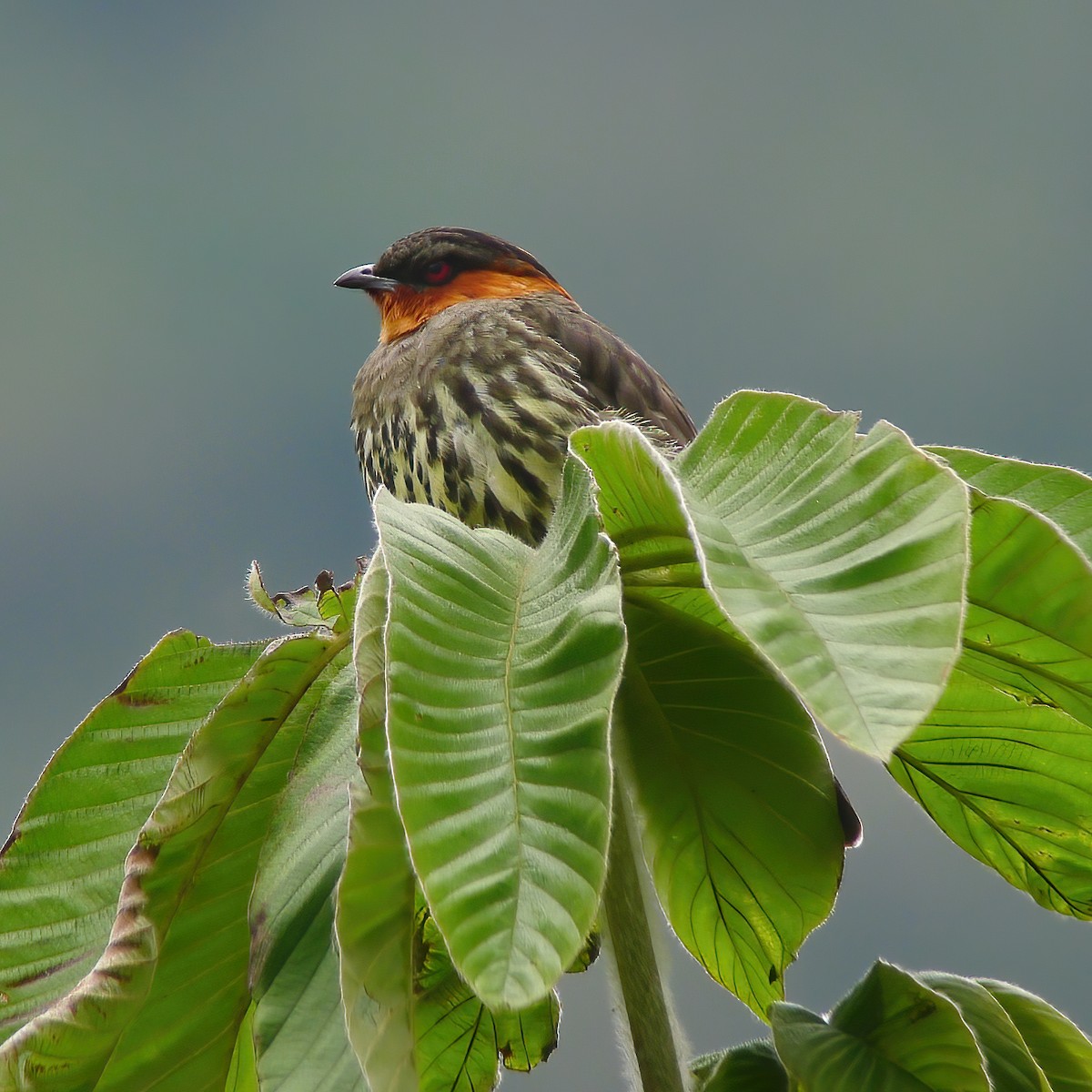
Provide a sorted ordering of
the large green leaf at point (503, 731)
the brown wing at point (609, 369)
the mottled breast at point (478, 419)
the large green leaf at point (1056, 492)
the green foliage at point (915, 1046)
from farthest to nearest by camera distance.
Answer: the brown wing at point (609, 369) → the mottled breast at point (478, 419) → the green foliage at point (915, 1046) → the large green leaf at point (1056, 492) → the large green leaf at point (503, 731)

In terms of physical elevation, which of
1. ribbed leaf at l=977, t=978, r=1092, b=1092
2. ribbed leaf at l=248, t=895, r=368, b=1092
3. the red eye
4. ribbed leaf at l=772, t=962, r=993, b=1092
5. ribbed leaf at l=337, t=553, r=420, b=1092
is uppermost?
ribbed leaf at l=337, t=553, r=420, b=1092

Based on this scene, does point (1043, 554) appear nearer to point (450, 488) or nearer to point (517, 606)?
point (517, 606)

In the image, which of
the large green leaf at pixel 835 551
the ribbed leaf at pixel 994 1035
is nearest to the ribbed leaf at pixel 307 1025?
the large green leaf at pixel 835 551

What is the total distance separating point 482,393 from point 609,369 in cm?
39

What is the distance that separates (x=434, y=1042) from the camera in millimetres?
958

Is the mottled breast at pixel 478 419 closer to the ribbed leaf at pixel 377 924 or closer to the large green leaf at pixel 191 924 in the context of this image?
Answer: the large green leaf at pixel 191 924

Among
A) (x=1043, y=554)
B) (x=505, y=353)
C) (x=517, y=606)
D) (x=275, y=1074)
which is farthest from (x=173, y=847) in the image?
(x=505, y=353)

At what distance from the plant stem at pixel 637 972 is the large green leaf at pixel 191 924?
23cm

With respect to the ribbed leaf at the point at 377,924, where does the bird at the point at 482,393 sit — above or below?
below

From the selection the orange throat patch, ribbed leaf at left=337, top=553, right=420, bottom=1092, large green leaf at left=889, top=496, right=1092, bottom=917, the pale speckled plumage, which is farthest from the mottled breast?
ribbed leaf at left=337, top=553, right=420, bottom=1092

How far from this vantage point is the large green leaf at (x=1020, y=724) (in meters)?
0.58

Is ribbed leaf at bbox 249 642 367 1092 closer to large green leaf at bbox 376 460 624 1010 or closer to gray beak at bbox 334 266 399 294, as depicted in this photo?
large green leaf at bbox 376 460 624 1010

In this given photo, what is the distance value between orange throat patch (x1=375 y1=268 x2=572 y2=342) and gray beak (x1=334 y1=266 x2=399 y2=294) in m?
0.02

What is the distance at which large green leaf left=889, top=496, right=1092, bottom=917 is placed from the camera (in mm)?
578
